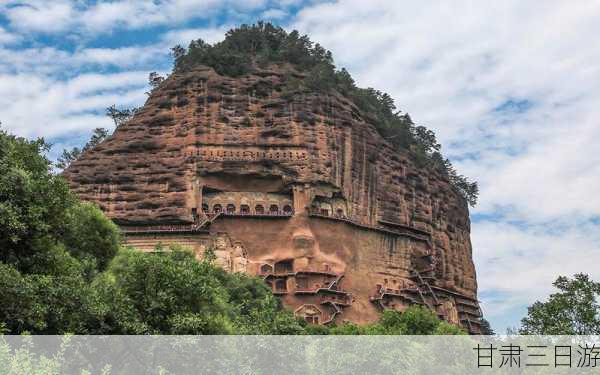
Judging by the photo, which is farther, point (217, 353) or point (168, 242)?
point (168, 242)

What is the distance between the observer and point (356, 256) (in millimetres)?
45906

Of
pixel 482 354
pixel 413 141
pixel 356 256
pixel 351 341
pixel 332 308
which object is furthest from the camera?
pixel 413 141

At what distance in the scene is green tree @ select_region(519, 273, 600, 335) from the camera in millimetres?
17531

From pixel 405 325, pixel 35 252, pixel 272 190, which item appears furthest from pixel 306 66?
pixel 35 252

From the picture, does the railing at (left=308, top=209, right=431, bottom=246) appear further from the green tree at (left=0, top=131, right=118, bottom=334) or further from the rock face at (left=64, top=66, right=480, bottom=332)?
the green tree at (left=0, top=131, right=118, bottom=334)

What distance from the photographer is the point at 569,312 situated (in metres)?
17.9

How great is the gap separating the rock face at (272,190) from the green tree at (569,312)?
25101mm

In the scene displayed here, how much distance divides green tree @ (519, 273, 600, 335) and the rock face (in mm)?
25101

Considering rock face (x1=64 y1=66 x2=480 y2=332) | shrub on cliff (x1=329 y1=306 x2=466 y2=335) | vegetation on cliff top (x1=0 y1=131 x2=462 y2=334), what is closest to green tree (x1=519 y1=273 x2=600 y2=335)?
vegetation on cliff top (x1=0 y1=131 x2=462 y2=334)

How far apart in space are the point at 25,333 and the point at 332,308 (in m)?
28.6

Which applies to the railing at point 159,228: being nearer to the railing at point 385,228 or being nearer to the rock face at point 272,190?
the rock face at point 272,190

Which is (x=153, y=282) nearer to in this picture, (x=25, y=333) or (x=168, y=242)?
(x=25, y=333)

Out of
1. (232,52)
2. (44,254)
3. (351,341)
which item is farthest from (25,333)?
(232,52)

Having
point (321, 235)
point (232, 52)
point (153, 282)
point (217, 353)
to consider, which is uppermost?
point (232, 52)
